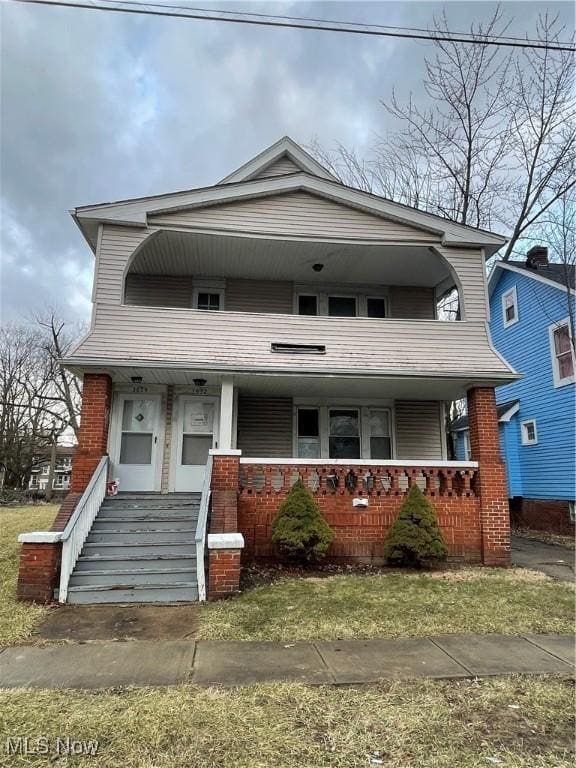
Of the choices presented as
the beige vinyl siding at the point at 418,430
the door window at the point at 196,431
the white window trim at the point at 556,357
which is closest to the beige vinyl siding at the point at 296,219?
the door window at the point at 196,431

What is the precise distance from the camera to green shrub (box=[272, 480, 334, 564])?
7.87m

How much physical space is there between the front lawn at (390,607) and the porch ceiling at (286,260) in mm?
6233

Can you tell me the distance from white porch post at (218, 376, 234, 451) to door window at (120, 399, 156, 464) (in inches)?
71.0

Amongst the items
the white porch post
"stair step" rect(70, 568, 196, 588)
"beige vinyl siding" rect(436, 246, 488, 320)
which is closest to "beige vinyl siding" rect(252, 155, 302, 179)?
"beige vinyl siding" rect(436, 246, 488, 320)

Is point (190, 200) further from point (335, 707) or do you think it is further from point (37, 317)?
point (37, 317)

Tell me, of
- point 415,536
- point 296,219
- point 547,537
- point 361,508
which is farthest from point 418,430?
point 296,219

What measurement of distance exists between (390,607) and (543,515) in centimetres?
1056

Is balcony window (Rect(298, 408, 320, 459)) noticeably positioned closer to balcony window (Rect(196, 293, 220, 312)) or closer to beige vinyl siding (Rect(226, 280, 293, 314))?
beige vinyl siding (Rect(226, 280, 293, 314))

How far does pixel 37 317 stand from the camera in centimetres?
3253

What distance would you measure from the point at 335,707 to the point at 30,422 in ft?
104

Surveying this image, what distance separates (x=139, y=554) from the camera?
7402mm

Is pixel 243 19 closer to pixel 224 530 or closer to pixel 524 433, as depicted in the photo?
pixel 224 530

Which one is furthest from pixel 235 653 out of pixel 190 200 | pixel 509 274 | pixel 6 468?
pixel 6 468

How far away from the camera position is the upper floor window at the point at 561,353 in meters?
13.8
